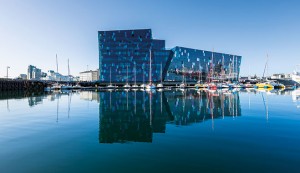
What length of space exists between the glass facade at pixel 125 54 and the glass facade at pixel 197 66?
1844cm

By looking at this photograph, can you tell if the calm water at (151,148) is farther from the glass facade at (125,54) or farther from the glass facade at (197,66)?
the glass facade at (197,66)

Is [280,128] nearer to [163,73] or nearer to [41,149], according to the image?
[41,149]

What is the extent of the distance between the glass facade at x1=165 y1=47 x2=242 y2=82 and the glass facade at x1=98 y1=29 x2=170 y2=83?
60.5 ft

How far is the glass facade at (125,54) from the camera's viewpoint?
145125 millimetres

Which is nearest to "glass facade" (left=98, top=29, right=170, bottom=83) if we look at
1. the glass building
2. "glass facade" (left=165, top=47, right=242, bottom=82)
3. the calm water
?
the glass building

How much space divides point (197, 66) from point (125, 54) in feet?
178

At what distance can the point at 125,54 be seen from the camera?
14625 cm

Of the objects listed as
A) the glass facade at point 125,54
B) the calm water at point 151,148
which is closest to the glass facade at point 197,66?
the glass facade at point 125,54

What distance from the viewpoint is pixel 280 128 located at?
14.6 meters

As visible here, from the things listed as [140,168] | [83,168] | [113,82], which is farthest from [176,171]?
[113,82]

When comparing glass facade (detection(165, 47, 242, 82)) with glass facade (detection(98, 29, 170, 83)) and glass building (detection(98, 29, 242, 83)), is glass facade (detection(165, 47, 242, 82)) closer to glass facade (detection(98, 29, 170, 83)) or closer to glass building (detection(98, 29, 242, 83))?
glass building (detection(98, 29, 242, 83))

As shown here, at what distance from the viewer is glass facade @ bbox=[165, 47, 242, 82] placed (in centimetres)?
15188

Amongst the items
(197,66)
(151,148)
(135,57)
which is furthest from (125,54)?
(151,148)

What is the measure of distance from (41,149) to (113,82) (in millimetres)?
137060
